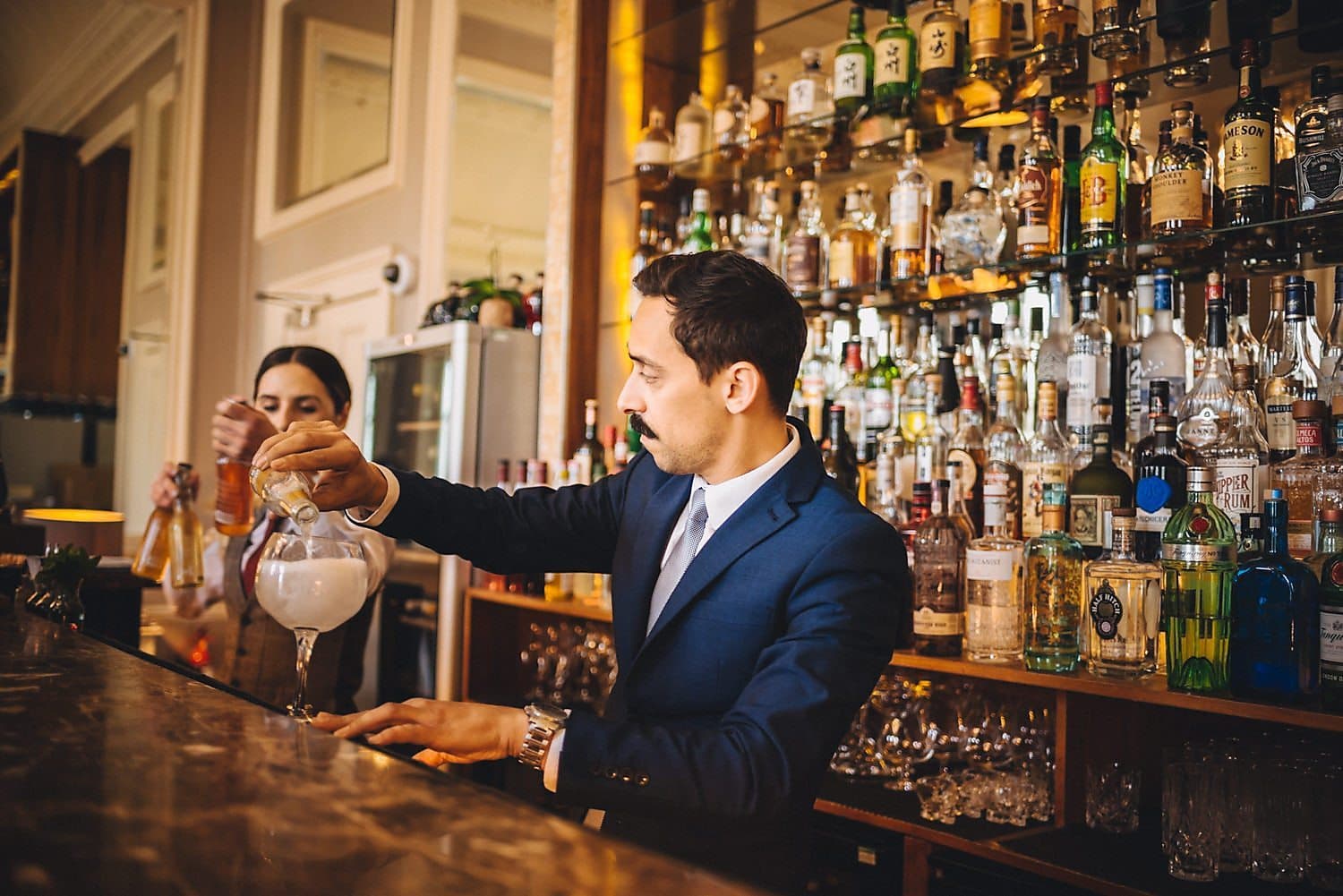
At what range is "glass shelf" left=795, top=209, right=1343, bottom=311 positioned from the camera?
2020 mm

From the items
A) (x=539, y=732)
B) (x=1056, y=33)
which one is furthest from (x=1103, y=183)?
(x=539, y=732)

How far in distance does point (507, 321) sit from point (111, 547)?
53.0 inches

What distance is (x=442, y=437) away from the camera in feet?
11.4

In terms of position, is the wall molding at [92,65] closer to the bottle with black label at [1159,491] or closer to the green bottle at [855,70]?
the green bottle at [855,70]

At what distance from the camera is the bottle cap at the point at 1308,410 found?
1.79 meters

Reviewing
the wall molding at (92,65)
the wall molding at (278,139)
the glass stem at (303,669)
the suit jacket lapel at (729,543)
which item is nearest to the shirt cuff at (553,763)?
the glass stem at (303,669)

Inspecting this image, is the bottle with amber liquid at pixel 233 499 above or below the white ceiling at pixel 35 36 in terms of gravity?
below

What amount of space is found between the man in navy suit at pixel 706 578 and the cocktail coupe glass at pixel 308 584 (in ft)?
0.43

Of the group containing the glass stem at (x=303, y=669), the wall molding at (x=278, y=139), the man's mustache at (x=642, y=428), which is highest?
the wall molding at (x=278, y=139)

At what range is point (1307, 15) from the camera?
6.89 ft

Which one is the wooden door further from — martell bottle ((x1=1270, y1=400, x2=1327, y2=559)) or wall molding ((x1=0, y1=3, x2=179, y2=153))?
martell bottle ((x1=1270, y1=400, x2=1327, y2=559))

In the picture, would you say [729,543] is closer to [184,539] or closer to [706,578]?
[706,578]

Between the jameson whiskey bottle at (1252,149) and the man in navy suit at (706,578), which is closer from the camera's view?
the man in navy suit at (706,578)

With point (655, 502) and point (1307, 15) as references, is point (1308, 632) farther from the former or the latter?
point (1307, 15)
